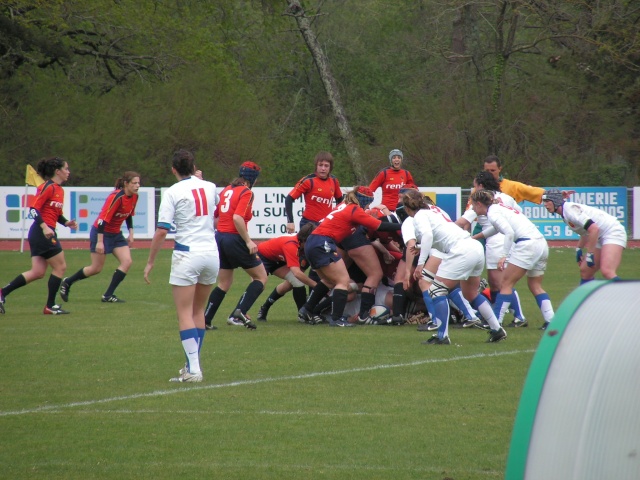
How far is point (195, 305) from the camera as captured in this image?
26.1ft

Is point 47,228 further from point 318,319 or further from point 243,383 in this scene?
point 243,383

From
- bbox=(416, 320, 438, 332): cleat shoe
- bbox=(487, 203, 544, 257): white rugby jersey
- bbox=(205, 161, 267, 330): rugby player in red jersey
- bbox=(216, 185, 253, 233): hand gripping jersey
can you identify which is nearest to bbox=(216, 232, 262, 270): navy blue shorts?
bbox=(205, 161, 267, 330): rugby player in red jersey

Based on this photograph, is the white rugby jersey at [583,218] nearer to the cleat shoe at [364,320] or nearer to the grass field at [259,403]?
the grass field at [259,403]

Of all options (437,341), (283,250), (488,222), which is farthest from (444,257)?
(283,250)

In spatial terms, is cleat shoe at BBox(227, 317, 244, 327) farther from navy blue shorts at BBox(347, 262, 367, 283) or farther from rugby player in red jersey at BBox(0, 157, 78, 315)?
rugby player in red jersey at BBox(0, 157, 78, 315)

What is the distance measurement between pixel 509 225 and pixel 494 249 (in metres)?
1.48

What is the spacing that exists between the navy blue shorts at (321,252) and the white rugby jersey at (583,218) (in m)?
2.69

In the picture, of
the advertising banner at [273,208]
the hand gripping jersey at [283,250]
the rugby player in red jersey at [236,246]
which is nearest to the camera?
the rugby player in red jersey at [236,246]

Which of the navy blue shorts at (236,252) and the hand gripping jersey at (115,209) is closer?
the navy blue shorts at (236,252)

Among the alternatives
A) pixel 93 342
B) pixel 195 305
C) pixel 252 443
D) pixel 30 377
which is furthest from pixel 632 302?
pixel 93 342

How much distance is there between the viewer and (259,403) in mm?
7039

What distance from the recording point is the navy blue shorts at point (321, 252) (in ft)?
37.6

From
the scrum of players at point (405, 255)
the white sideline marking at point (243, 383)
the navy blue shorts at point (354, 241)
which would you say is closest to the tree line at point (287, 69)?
the scrum of players at point (405, 255)

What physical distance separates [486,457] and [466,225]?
661 cm
